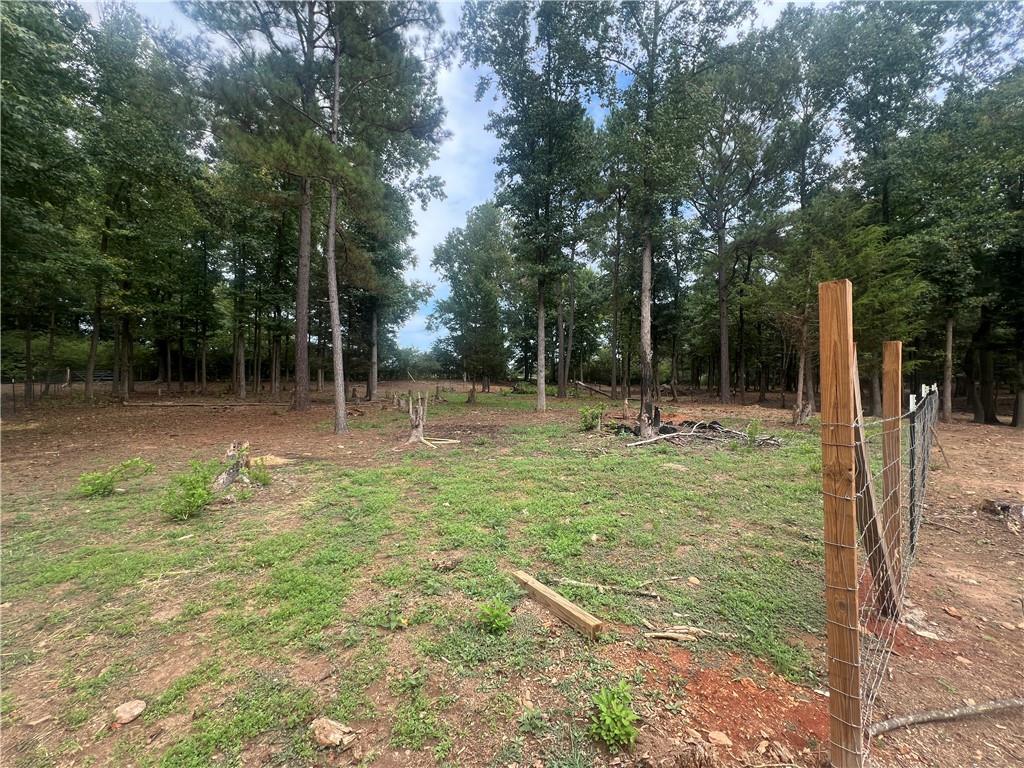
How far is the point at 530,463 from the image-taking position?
21.0 ft

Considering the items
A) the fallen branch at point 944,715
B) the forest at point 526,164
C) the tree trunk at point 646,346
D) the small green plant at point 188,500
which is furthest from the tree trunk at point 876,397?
the small green plant at point 188,500

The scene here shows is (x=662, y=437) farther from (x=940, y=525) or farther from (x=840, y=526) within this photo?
(x=840, y=526)

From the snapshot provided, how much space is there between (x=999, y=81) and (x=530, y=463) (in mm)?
18255

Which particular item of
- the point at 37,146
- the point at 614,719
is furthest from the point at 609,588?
the point at 37,146

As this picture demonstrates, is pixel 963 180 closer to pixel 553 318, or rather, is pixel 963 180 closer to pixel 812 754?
pixel 812 754

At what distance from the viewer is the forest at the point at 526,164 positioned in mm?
7930

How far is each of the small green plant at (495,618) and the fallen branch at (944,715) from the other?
1.73m

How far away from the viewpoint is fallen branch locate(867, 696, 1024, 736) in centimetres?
169

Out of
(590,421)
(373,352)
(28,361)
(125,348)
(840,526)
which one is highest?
(373,352)

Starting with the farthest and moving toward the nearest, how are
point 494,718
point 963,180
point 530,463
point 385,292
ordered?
point 385,292
point 963,180
point 530,463
point 494,718

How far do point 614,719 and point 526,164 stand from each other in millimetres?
14429

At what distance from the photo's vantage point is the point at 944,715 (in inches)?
69.5

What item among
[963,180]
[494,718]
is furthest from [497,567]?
[963,180]

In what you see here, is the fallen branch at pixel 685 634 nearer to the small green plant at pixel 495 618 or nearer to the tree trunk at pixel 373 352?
the small green plant at pixel 495 618
